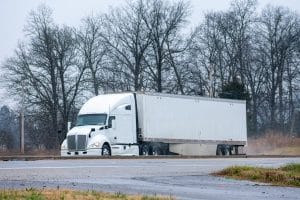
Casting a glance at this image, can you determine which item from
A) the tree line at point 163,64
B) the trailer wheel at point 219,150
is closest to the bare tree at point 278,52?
the tree line at point 163,64

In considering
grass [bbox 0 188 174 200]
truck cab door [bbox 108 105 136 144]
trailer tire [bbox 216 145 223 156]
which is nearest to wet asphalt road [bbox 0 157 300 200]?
grass [bbox 0 188 174 200]

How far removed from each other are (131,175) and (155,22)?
61.4 m

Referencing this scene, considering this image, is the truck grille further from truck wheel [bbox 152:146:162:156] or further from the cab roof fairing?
truck wheel [bbox 152:146:162:156]

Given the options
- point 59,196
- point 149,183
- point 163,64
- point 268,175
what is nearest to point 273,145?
point 163,64

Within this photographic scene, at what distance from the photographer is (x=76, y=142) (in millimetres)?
39219

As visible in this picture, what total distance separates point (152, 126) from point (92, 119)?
144 inches

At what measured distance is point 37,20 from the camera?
77875 mm

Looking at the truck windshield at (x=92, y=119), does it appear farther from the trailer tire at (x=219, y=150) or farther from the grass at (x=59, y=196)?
the grass at (x=59, y=196)

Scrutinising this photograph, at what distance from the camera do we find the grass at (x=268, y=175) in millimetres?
17438

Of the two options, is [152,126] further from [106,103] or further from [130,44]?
[130,44]

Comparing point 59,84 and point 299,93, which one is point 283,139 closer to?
point 299,93

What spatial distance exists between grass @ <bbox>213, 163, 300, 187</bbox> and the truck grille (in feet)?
66.1

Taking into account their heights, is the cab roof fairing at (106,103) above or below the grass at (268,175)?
above

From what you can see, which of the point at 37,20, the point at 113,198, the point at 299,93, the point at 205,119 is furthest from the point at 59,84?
the point at 113,198
